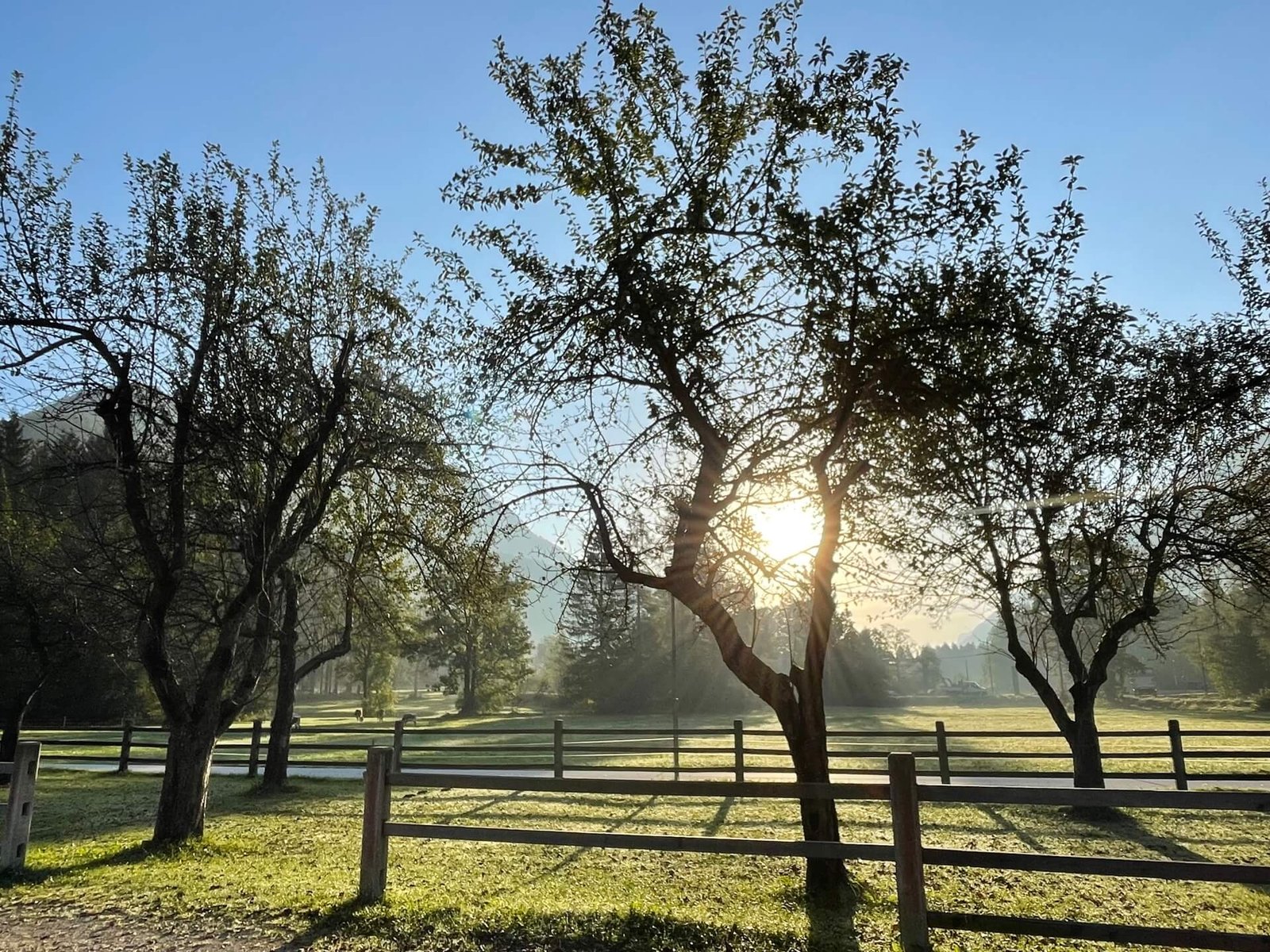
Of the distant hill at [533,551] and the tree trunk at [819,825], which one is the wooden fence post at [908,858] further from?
the distant hill at [533,551]

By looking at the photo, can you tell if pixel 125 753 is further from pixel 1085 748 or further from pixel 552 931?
pixel 1085 748

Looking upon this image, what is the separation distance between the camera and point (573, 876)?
848 cm

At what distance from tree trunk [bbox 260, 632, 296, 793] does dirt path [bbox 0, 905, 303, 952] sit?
32.0ft

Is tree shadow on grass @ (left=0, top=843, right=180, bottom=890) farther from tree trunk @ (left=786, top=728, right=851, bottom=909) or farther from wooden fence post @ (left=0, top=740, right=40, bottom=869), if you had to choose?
tree trunk @ (left=786, top=728, right=851, bottom=909)

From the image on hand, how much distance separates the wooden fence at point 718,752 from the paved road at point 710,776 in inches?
9.9

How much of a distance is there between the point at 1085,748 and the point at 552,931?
37.5 ft

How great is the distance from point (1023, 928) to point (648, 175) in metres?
7.53

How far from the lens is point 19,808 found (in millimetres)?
8641

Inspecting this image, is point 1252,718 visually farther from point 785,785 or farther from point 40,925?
point 40,925

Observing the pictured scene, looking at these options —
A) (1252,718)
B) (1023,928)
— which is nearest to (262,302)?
(1023,928)

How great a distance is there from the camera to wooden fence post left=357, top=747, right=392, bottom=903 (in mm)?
7102

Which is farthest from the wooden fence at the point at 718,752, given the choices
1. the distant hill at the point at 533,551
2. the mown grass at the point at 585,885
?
the distant hill at the point at 533,551

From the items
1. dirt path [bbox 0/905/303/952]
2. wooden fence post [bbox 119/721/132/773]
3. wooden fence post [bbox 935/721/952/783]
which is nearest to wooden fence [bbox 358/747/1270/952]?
dirt path [bbox 0/905/303/952]

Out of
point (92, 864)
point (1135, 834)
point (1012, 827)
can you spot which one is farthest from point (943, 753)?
point (92, 864)
